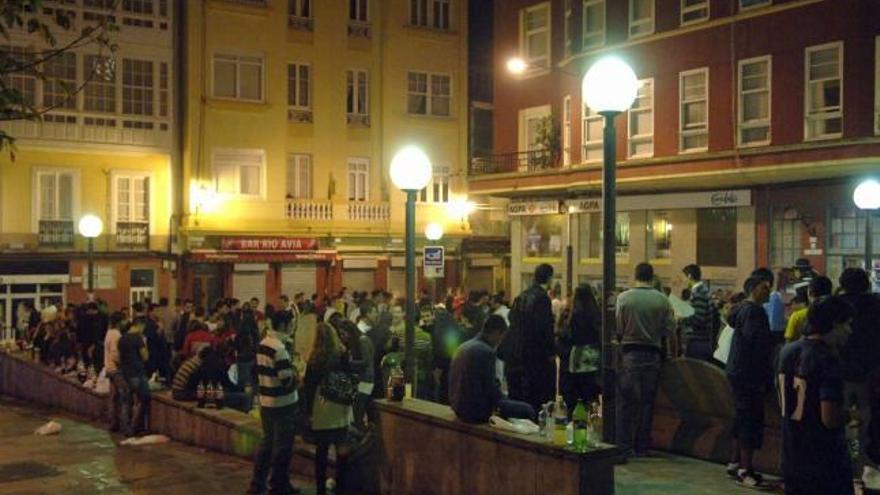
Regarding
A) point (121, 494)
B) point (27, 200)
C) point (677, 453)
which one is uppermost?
point (27, 200)

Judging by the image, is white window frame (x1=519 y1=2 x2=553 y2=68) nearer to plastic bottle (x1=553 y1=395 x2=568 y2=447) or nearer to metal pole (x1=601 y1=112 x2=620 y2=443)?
metal pole (x1=601 y1=112 x2=620 y2=443)

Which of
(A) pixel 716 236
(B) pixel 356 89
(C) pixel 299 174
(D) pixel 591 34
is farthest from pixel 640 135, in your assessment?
(C) pixel 299 174

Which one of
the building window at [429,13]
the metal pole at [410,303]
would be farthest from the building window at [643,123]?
the metal pole at [410,303]

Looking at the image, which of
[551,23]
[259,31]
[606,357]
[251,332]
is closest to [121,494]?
[251,332]

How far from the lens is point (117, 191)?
112 feet

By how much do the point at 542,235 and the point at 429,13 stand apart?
12650 millimetres

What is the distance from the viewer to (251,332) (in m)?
16.5

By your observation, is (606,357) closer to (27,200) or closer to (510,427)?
(510,427)

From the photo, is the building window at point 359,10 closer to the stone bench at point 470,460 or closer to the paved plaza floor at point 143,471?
the paved plaza floor at point 143,471

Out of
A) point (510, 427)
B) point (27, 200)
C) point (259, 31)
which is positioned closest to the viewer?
point (510, 427)

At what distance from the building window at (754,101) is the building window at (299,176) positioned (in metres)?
18.1

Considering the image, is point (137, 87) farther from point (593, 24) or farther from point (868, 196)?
point (868, 196)

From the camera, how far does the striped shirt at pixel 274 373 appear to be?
10.2 meters

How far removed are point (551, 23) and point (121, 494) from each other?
866 inches
